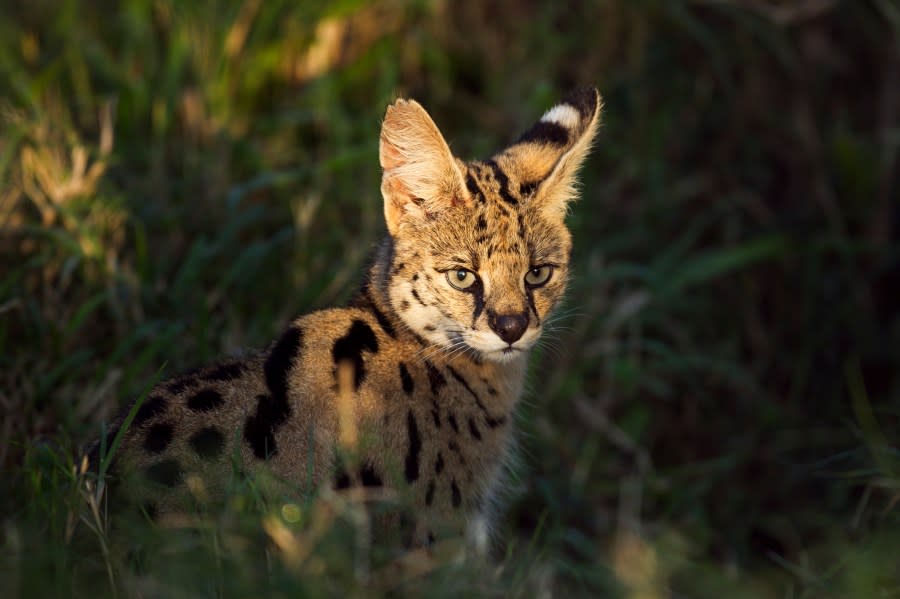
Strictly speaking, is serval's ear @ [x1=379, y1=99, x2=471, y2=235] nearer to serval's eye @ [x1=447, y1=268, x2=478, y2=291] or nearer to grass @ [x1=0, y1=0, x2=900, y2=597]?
serval's eye @ [x1=447, y1=268, x2=478, y2=291]

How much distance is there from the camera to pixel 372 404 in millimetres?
3539

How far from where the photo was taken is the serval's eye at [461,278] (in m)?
3.80

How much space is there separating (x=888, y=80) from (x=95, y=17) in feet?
16.4

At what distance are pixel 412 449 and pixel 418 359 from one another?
0.37m

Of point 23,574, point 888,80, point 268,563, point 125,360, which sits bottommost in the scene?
point 268,563

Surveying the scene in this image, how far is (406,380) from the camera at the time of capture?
3.71 metres

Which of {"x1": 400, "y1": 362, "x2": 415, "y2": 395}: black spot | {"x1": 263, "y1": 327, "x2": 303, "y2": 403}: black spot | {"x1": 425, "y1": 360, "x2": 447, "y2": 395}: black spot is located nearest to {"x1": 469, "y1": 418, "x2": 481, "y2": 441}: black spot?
{"x1": 425, "y1": 360, "x2": 447, "y2": 395}: black spot

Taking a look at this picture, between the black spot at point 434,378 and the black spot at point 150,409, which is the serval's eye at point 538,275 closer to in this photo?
the black spot at point 434,378

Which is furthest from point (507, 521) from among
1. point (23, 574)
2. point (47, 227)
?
point (23, 574)

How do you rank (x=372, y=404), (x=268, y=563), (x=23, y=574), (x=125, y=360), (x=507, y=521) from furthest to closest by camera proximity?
(x=507, y=521) < (x=125, y=360) < (x=372, y=404) < (x=268, y=563) < (x=23, y=574)

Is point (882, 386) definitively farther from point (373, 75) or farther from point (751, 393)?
point (373, 75)

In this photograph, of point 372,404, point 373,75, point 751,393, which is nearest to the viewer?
point 372,404

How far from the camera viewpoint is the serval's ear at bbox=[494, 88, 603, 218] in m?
4.01

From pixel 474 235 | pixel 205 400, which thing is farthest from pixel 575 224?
pixel 205 400
